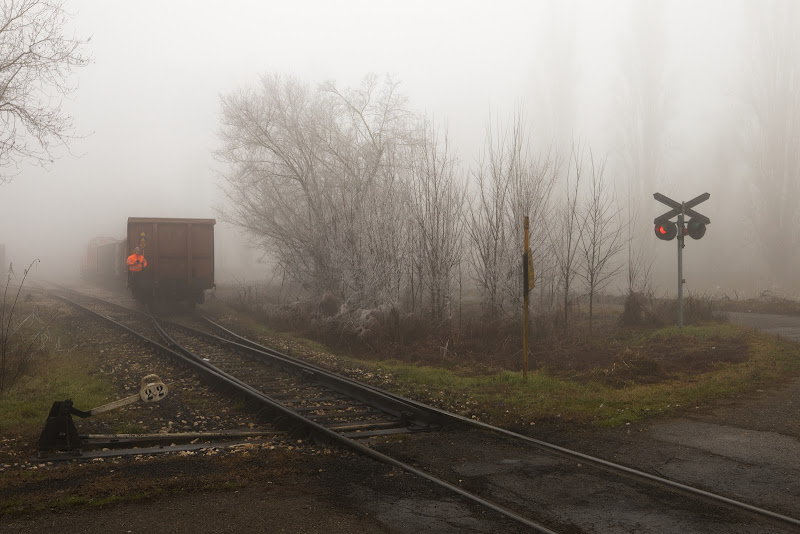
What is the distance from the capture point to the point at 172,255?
2188cm

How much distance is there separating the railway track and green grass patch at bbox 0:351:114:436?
69.1 inches

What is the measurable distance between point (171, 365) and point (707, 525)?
33.3 ft

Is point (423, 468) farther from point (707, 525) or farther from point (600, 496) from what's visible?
point (707, 525)

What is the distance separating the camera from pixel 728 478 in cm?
550

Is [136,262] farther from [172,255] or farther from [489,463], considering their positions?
[489,463]

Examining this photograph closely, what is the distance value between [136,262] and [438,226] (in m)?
11.8

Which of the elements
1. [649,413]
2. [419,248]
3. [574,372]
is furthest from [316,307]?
[649,413]

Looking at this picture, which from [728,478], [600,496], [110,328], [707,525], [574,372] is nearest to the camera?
[707,525]

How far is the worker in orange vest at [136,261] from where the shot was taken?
21.2 meters

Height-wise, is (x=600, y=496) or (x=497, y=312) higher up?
(x=497, y=312)

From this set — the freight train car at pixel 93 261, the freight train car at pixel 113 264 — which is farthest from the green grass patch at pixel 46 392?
the freight train car at pixel 93 261

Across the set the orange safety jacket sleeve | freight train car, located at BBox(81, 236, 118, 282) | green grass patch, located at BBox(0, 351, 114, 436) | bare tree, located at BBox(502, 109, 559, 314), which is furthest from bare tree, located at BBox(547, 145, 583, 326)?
freight train car, located at BBox(81, 236, 118, 282)

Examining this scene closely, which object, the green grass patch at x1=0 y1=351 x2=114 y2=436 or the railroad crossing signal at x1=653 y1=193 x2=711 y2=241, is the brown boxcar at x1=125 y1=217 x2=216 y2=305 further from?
the railroad crossing signal at x1=653 y1=193 x2=711 y2=241

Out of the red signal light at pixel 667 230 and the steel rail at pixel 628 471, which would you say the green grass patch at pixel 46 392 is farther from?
the red signal light at pixel 667 230
